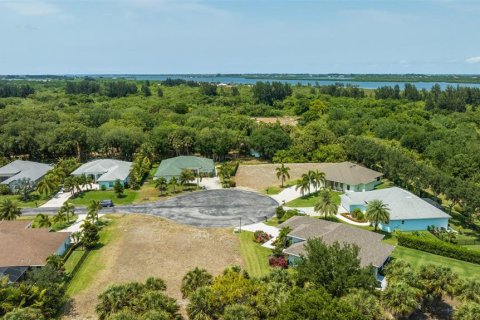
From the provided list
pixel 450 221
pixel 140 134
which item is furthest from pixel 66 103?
pixel 450 221

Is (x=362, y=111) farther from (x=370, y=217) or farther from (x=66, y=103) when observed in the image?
(x=66, y=103)

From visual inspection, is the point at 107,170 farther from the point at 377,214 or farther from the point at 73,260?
the point at 377,214

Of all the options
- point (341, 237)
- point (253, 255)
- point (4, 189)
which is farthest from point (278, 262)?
point (4, 189)

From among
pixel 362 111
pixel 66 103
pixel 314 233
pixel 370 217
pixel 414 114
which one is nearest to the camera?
pixel 314 233

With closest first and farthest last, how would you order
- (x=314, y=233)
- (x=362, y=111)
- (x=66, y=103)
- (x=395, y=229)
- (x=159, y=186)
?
1. (x=314, y=233)
2. (x=395, y=229)
3. (x=159, y=186)
4. (x=362, y=111)
5. (x=66, y=103)

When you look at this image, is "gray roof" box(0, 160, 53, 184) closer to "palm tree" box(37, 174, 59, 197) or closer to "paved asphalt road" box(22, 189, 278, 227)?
"palm tree" box(37, 174, 59, 197)

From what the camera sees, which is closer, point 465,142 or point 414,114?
point 465,142

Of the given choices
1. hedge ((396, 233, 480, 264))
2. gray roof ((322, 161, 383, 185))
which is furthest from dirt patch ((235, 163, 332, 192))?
hedge ((396, 233, 480, 264))

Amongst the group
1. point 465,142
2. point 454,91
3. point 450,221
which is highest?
point 454,91
